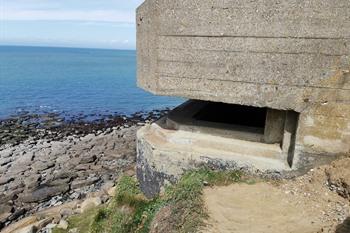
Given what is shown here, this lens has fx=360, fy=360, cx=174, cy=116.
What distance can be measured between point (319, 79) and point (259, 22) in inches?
60.7

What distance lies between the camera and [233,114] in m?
11.9

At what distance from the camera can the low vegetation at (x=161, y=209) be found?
19.4 ft

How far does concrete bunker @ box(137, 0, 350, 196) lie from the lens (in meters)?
6.56

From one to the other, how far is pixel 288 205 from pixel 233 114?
5874mm

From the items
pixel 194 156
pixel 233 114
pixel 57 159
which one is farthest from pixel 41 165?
pixel 194 156

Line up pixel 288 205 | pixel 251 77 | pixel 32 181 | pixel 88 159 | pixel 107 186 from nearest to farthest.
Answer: pixel 288 205, pixel 251 77, pixel 107 186, pixel 32 181, pixel 88 159

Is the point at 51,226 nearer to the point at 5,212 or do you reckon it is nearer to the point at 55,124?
the point at 5,212

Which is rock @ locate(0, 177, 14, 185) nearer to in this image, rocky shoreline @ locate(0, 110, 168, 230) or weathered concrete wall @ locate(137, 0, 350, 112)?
rocky shoreline @ locate(0, 110, 168, 230)

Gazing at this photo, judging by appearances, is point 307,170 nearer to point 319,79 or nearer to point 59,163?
point 319,79

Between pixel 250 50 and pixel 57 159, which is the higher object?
pixel 250 50

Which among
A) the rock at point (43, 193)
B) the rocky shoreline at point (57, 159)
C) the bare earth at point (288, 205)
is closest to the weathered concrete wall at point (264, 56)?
the bare earth at point (288, 205)

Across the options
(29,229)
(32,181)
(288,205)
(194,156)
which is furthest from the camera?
(32,181)

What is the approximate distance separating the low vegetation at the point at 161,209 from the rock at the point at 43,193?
4158 mm

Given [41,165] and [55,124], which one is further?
[55,124]
